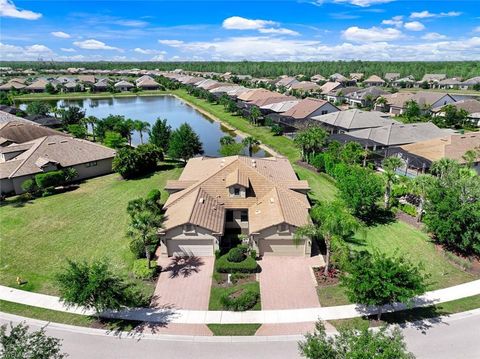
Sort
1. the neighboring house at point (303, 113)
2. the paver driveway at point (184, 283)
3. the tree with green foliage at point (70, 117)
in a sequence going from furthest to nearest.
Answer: the tree with green foliage at point (70, 117), the neighboring house at point (303, 113), the paver driveway at point (184, 283)

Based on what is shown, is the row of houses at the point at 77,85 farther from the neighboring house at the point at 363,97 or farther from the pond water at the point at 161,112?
the neighboring house at the point at 363,97

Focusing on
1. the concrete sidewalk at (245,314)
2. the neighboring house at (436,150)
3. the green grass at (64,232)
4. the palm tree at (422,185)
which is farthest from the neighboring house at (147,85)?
the concrete sidewalk at (245,314)

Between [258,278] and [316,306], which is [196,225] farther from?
[316,306]

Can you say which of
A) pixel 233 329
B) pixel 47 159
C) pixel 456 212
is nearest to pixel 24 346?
pixel 233 329

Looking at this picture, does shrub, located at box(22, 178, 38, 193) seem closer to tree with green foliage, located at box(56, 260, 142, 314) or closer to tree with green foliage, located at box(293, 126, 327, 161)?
tree with green foliage, located at box(56, 260, 142, 314)

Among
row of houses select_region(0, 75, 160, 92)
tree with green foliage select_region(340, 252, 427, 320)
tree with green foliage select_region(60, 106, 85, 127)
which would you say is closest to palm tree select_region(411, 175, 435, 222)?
tree with green foliage select_region(340, 252, 427, 320)

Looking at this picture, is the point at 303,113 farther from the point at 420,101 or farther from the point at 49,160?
the point at 49,160
